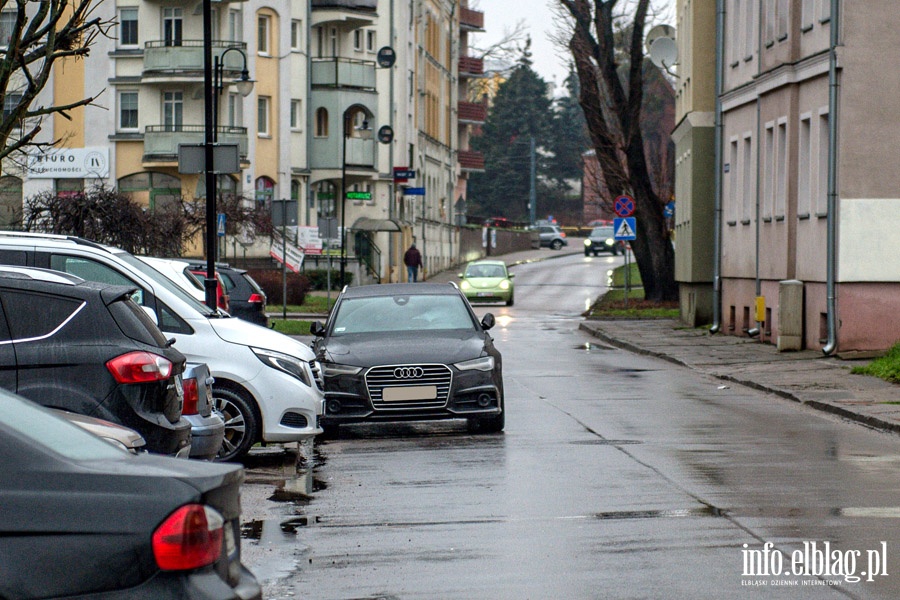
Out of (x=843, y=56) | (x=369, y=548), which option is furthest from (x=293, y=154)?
(x=369, y=548)

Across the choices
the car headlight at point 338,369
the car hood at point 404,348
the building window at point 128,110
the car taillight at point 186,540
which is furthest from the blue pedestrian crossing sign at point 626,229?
the car taillight at point 186,540

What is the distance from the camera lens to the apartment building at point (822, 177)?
2669cm

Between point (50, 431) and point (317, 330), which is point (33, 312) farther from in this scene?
point (317, 330)

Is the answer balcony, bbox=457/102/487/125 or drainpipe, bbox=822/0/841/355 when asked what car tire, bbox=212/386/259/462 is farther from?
balcony, bbox=457/102/487/125

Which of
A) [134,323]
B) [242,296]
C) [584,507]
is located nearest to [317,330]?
[584,507]

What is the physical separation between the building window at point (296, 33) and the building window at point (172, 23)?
6.93 m

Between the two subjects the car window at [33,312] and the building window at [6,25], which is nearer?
the car window at [33,312]

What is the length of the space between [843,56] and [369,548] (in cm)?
1975

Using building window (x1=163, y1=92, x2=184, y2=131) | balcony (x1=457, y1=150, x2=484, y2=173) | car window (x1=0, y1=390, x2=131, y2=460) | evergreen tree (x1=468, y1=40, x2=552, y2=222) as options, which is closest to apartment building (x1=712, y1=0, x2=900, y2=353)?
car window (x1=0, y1=390, x2=131, y2=460)

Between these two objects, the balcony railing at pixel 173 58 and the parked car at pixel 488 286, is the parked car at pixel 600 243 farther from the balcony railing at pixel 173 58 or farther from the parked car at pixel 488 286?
the parked car at pixel 488 286

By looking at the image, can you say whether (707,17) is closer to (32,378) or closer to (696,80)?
(696,80)

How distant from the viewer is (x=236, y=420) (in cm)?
1337

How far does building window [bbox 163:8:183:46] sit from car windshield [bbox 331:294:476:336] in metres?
46.0

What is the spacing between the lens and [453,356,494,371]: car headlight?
51.5ft
